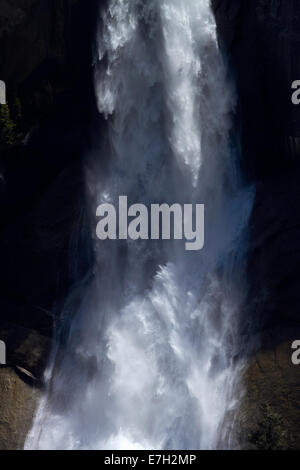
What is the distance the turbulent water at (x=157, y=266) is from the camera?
29.1 meters

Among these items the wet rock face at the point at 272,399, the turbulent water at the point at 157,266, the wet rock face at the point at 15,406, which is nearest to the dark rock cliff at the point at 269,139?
the turbulent water at the point at 157,266

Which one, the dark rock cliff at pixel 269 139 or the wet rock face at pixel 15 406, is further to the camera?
the dark rock cliff at pixel 269 139

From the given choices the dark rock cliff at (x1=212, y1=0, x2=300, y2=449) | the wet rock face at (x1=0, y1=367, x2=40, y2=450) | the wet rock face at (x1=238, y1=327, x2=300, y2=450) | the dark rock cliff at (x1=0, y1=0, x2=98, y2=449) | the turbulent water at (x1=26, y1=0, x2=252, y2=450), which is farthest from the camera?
the dark rock cliff at (x1=0, y1=0, x2=98, y2=449)

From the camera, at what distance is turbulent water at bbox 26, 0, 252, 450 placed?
2912 cm

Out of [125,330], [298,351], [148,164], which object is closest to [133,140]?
[148,164]

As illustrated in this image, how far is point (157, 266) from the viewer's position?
105 feet

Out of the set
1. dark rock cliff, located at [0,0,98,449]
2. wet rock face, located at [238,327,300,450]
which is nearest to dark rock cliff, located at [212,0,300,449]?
wet rock face, located at [238,327,300,450]

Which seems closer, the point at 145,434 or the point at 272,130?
the point at 145,434

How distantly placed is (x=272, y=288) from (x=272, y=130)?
674 centimetres

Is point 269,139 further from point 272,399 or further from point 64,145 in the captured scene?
point 272,399

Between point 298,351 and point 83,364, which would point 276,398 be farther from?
point 83,364

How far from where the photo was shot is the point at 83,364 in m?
30.8

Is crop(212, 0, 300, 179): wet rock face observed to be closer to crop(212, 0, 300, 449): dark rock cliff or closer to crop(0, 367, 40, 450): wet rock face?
crop(212, 0, 300, 449): dark rock cliff

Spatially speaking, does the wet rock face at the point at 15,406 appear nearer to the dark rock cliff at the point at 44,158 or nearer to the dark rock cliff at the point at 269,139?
the dark rock cliff at the point at 44,158
